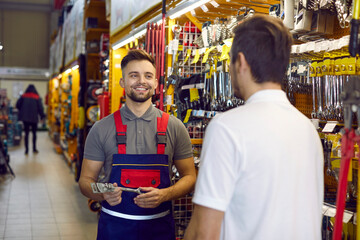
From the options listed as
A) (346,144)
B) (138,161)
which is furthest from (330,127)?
(138,161)

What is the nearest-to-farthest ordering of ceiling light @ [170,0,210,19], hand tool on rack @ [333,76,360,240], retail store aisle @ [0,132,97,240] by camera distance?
1. hand tool on rack @ [333,76,360,240]
2. ceiling light @ [170,0,210,19]
3. retail store aisle @ [0,132,97,240]

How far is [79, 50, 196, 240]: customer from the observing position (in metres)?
2.31

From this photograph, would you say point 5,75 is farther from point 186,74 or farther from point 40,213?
point 186,74

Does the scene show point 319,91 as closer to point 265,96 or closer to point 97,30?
point 265,96

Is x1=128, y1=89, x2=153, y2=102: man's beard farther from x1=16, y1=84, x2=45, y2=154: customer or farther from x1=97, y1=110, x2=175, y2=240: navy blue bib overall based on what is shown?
x1=16, y1=84, x2=45, y2=154: customer

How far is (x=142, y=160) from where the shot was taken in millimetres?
2342

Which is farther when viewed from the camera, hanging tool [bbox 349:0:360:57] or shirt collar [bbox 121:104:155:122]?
shirt collar [bbox 121:104:155:122]

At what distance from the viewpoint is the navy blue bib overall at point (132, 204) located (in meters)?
2.31

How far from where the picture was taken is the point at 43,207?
20.5ft

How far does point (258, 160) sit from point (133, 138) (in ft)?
4.03

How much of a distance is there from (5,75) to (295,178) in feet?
84.8

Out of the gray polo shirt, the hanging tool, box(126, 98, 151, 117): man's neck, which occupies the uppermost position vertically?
the hanging tool

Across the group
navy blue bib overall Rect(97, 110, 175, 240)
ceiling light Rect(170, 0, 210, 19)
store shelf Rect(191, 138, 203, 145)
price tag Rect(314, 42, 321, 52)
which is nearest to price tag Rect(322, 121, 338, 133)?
price tag Rect(314, 42, 321, 52)

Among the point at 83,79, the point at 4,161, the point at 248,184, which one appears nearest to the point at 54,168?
the point at 4,161
